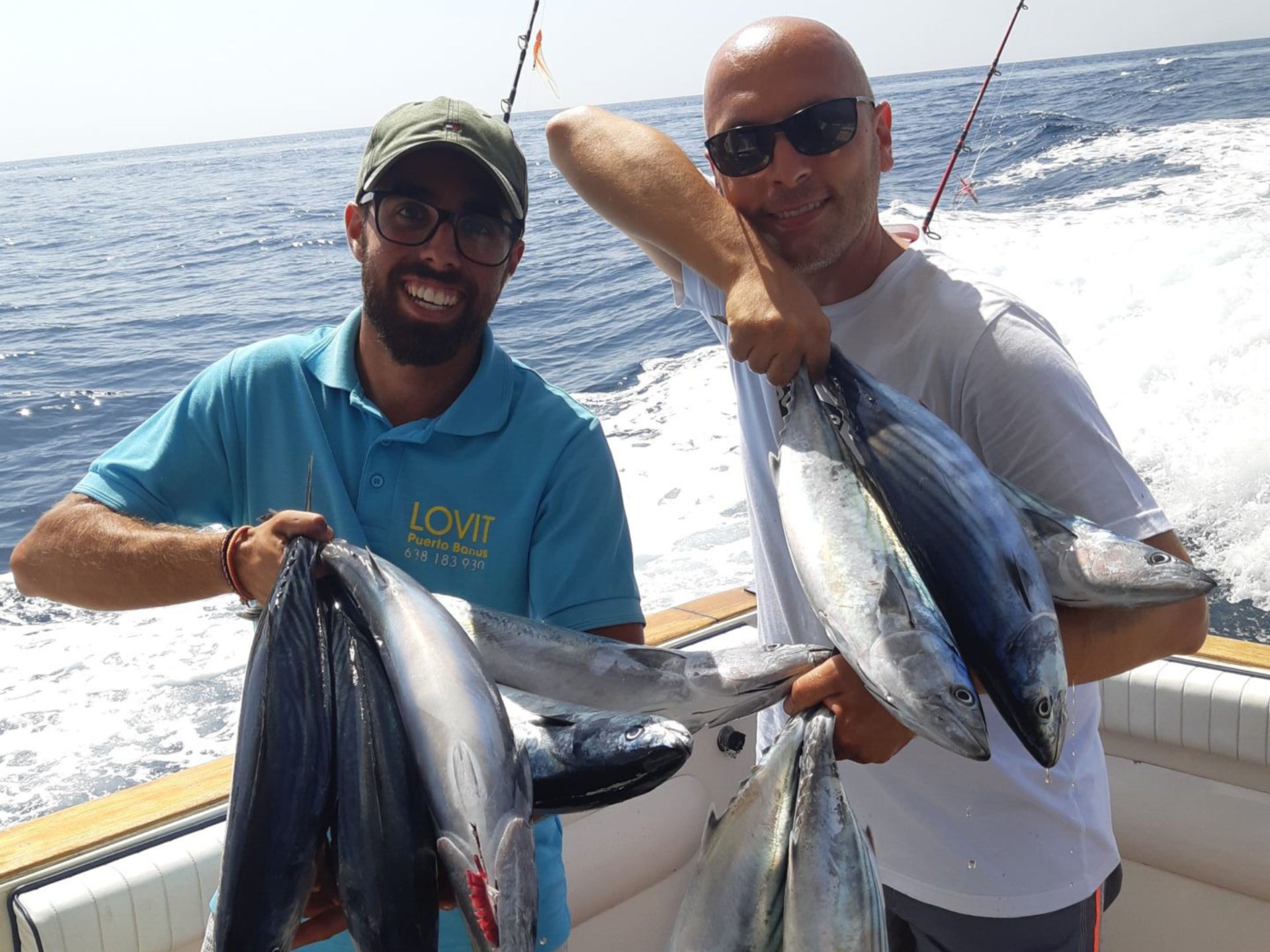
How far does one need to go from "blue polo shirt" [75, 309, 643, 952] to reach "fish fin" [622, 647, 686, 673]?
1.30 feet

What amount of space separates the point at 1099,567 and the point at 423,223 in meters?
1.15

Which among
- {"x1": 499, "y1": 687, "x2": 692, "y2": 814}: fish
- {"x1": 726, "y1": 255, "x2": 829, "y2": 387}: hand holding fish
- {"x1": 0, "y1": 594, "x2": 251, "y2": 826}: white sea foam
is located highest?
{"x1": 726, "y1": 255, "x2": 829, "y2": 387}: hand holding fish

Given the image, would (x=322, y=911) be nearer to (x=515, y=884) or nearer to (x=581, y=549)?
(x=515, y=884)

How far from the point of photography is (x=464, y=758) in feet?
3.58

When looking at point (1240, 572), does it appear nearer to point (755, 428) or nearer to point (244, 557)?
point (755, 428)

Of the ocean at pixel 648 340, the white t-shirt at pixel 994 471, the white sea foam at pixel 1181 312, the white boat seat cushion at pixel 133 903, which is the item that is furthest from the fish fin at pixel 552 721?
the white sea foam at pixel 1181 312

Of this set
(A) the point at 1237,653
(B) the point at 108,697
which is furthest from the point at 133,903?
(B) the point at 108,697

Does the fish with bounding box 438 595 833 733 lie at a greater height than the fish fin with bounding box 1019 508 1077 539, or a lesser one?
lesser

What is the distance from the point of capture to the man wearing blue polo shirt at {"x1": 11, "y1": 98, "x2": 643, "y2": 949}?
5.63 feet

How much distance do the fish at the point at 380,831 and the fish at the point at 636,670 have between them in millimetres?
172

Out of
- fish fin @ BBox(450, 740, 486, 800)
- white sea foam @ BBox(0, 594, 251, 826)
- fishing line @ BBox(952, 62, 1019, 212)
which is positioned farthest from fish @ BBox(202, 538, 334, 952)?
fishing line @ BBox(952, 62, 1019, 212)

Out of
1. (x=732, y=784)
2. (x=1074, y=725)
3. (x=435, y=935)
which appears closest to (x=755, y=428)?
(x=1074, y=725)

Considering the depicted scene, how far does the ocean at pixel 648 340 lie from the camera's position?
15.7ft

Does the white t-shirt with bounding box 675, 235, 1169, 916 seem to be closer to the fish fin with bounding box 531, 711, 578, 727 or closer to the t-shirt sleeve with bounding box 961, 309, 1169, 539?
the t-shirt sleeve with bounding box 961, 309, 1169, 539
